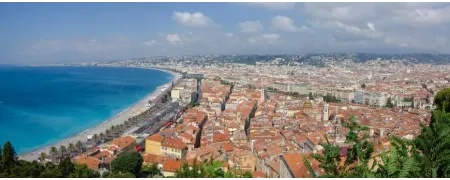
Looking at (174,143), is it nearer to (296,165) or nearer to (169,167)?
(169,167)

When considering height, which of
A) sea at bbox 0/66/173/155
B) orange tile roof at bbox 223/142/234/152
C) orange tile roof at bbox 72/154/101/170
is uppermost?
orange tile roof at bbox 223/142/234/152

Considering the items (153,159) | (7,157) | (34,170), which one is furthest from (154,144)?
(34,170)

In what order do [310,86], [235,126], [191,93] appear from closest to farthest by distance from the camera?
[235,126], [191,93], [310,86]

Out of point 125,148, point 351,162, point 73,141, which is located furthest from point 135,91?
point 351,162

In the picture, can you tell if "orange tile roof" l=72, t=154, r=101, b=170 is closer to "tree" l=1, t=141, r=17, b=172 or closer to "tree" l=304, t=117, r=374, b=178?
"tree" l=1, t=141, r=17, b=172

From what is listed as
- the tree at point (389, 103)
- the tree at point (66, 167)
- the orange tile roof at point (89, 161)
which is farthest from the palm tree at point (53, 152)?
the tree at point (389, 103)

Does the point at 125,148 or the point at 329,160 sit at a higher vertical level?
the point at 329,160

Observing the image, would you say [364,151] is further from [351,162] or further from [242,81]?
[242,81]

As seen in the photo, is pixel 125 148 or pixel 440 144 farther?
pixel 125 148

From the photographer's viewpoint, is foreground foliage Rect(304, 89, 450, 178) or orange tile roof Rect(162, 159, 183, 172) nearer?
foreground foliage Rect(304, 89, 450, 178)

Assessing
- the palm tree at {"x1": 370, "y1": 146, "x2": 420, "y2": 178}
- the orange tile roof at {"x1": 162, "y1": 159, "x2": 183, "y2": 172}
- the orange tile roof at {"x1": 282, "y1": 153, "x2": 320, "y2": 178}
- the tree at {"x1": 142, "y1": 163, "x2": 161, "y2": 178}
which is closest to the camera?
the palm tree at {"x1": 370, "y1": 146, "x2": 420, "y2": 178}

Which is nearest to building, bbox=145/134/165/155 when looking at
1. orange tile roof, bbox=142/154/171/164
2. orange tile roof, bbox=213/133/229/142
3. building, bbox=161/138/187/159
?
building, bbox=161/138/187/159
